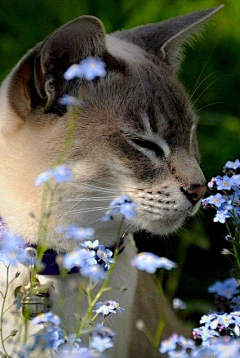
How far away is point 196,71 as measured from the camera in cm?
385

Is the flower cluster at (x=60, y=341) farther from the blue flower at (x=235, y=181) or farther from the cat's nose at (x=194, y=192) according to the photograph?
the cat's nose at (x=194, y=192)

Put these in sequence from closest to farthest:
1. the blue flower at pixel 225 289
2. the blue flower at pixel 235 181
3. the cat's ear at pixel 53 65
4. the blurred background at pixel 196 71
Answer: the blue flower at pixel 225 289, the blue flower at pixel 235 181, the cat's ear at pixel 53 65, the blurred background at pixel 196 71

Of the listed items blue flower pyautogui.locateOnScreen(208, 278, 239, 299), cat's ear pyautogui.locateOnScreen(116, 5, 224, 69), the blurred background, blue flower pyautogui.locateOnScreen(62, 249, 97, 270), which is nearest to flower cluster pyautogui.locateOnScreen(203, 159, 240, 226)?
blue flower pyautogui.locateOnScreen(208, 278, 239, 299)

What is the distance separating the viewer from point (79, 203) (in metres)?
2.53

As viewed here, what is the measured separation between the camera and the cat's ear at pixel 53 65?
246 centimetres

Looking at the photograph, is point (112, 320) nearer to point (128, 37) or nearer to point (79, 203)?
point (79, 203)

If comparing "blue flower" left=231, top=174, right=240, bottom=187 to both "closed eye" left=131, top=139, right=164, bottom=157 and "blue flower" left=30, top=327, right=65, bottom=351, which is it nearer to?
"closed eye" left=131, top=139, right=164, bottom=157

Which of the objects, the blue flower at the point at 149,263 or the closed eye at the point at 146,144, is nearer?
the blue flower at the point at 149,263

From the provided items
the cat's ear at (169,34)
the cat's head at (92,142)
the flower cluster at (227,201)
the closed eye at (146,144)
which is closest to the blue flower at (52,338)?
the flower cluster at (227,201)

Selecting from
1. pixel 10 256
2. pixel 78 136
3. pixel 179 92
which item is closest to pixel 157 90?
pixel 179 92

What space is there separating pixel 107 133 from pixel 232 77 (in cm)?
145

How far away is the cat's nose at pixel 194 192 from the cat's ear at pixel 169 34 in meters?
0.63

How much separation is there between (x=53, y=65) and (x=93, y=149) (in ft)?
0.94

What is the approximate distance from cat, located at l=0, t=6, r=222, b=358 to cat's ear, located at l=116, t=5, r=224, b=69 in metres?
0.27
